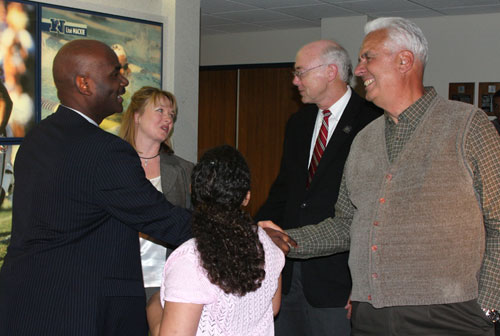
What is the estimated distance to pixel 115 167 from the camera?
1.85 metres

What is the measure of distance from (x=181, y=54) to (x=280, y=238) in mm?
3348

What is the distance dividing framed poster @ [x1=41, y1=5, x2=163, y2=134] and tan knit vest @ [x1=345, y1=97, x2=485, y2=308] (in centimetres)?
307

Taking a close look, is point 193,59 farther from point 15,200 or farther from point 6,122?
point 15,200

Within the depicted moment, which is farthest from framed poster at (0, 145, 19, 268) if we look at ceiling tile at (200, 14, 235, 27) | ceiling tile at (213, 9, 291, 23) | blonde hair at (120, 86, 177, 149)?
ceiling tile at (200, 14, 235, 27)

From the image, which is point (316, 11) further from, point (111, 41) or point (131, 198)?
point (131, 198)

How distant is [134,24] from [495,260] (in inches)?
149

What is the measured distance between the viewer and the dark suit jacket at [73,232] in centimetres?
182

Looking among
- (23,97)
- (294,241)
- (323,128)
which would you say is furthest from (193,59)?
(294,241)

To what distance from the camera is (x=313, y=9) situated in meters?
6.87

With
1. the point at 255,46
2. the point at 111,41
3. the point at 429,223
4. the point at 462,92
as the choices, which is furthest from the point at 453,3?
the point at 429,223

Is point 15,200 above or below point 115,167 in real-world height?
below

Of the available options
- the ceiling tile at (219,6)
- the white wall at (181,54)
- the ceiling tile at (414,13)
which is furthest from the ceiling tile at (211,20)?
the white wall at (181,54)

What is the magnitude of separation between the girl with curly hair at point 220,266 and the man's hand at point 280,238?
13.0 inches

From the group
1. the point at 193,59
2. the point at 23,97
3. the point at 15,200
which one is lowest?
the point at 15,200
